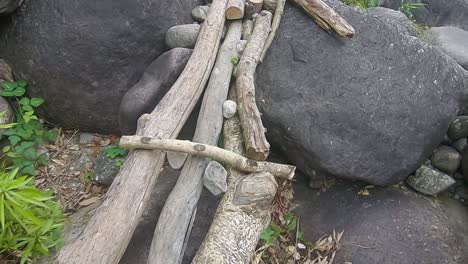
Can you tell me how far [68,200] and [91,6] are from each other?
185 cm

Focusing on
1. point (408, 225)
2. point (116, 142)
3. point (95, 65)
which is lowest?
point (408, 225)

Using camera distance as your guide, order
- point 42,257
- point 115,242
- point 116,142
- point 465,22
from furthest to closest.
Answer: point 465,22 < point 116,142 < point 42,257 < point 115,242

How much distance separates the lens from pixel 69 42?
13.2ft

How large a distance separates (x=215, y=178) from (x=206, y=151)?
0.22 meters

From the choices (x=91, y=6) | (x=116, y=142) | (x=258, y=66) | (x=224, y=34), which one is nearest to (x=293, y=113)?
(x=258, y=66)

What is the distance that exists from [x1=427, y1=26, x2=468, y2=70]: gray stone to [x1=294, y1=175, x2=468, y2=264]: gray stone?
72.3 inches

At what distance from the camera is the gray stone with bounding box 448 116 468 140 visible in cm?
427

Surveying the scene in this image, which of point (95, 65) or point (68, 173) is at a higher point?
point (95, 65)

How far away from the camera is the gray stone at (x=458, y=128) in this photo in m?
4.27

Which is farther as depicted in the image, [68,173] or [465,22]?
[465,22]

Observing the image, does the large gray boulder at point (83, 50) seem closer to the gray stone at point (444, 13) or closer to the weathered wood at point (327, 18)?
the weathered wood at point (327, 18)

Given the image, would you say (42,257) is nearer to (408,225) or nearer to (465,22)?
(408,225)

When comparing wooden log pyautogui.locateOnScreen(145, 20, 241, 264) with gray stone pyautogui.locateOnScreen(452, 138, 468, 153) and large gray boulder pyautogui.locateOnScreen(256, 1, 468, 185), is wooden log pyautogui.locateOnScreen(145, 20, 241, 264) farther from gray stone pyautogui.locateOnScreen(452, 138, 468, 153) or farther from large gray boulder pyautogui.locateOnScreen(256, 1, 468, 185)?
gray stone pyautogui.locateOnScreen(452, 138, 468, 153)

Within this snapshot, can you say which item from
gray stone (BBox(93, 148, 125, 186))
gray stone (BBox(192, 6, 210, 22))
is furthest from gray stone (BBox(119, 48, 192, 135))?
gray stone (BBox(192, 6, 210, 22))
